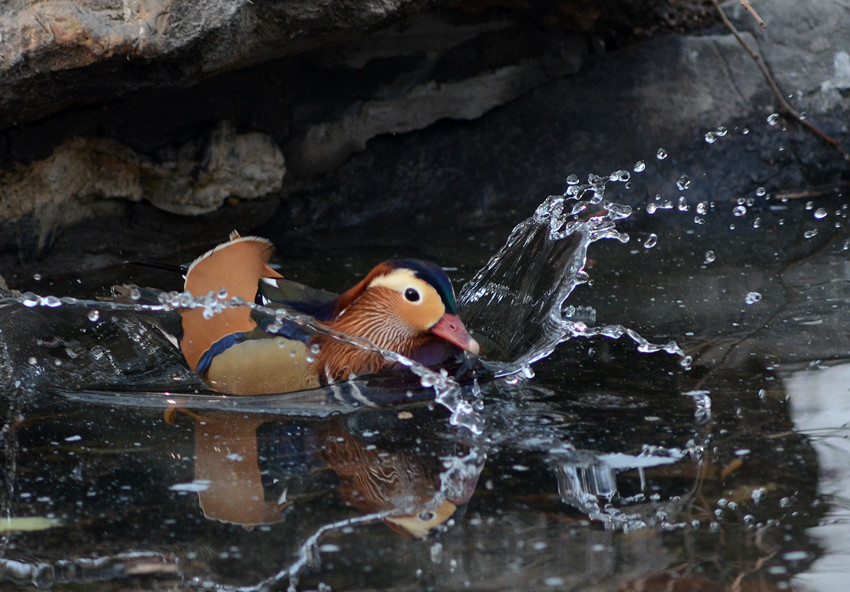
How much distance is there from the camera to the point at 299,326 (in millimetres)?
3092

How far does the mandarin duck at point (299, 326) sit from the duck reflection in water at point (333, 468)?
0.81ft

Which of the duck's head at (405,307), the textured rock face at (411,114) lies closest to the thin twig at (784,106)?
the textured rock face at (411,114)

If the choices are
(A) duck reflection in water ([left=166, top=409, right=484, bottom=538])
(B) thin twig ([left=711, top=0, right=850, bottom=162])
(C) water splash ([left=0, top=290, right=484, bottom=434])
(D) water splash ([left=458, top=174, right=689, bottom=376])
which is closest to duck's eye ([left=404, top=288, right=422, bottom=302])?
(C) water splash ([left=0, top=290, right=484, bottom=434])

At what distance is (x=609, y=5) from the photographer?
4.96m

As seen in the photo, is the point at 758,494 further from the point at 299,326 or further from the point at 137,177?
the point at 137,177

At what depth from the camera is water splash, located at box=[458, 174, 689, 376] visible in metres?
3.13

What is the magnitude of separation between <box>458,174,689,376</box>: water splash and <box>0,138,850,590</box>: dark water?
0.03ft

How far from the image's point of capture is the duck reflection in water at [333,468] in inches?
84.4

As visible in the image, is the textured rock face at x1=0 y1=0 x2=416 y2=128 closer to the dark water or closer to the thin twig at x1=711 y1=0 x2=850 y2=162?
the dark water

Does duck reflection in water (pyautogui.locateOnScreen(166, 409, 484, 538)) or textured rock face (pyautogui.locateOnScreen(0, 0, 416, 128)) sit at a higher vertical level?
textured rock face (pyautogui.locateOnScreen(0, 0, 416, 128))

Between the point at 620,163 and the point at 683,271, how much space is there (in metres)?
1.17

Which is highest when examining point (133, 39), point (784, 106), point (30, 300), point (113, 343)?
point (133, 39)

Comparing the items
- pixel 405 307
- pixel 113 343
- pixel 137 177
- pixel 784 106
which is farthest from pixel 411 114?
pixel 113 343

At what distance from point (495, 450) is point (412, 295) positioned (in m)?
0.81
